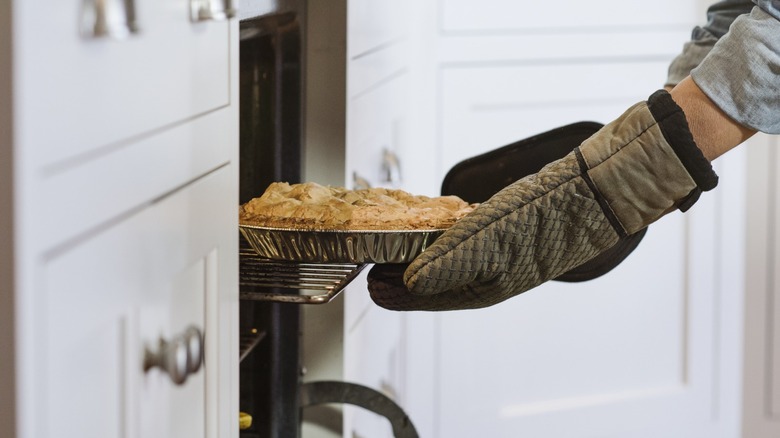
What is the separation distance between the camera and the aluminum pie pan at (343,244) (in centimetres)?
85

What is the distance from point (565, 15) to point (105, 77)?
1.52 m

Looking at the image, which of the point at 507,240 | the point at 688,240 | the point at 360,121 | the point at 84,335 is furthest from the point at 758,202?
the point at 84,335

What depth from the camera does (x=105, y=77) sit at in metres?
0.52

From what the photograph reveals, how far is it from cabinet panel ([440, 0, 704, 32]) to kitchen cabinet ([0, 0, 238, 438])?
3.79 feet

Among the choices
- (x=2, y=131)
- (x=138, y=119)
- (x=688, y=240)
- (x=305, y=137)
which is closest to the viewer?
(x=2, y=131)

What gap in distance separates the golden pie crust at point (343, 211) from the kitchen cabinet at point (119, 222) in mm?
85

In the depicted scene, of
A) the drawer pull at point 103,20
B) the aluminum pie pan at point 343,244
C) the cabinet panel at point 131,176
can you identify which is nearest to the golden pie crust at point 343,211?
the aluminum pie pan at point 343,244

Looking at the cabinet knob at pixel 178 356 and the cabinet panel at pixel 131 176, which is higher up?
the cabinet panel at pixel 131 176

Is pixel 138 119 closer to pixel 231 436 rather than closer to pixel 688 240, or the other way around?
pixel 231 436

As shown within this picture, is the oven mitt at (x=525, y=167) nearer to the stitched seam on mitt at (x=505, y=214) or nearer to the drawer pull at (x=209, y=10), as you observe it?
the stitched seam on mitt at (x=505, y=214)

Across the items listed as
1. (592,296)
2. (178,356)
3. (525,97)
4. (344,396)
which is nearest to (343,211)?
(178,356)

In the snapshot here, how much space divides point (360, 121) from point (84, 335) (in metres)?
0.82

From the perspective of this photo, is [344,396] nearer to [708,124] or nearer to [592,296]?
[708,124]

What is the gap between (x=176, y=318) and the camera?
2.19 ft
